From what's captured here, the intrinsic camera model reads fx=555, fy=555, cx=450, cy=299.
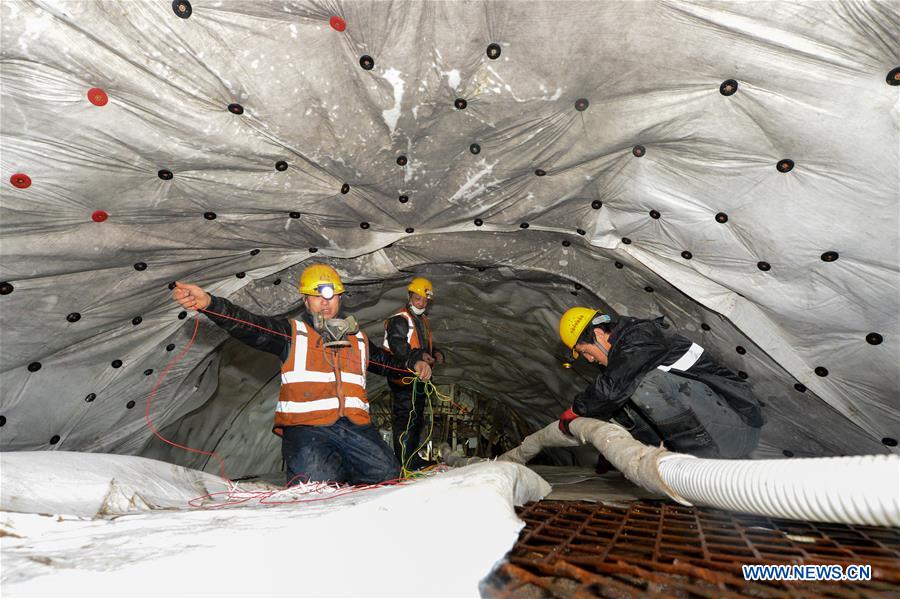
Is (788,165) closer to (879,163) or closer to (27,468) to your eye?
(879,163)

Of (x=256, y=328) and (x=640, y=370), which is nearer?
(x=640, y=370)

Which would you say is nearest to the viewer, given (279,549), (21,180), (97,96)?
(279,549)

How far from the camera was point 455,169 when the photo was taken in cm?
373

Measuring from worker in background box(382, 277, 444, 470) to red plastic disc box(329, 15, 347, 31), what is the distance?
3.05 meters

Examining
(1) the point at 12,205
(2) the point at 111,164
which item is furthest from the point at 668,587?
(1) the point at 12,205

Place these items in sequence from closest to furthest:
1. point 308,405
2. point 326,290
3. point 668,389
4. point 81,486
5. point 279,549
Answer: point 279,549 → point 81,486 → point 668,389 → point 308,405 → point 326,290

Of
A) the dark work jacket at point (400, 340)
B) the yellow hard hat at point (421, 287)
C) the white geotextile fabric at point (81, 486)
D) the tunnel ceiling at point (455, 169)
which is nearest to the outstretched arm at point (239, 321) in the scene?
the tunnel ceiling at point (455, 169)

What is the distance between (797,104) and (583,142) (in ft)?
3.65

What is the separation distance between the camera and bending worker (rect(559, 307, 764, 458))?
3539mm

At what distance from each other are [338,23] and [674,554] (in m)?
2.64

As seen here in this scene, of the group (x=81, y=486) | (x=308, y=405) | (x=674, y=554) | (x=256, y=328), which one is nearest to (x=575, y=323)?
(x=308, y=405)

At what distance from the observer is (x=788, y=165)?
2705 mm

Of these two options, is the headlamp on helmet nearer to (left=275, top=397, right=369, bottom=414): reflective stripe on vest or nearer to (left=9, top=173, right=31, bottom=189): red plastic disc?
(left=275, top=397, right=369, bottom=414): reflective stripe on vest

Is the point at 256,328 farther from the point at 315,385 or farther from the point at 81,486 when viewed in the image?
the point at 81,486
